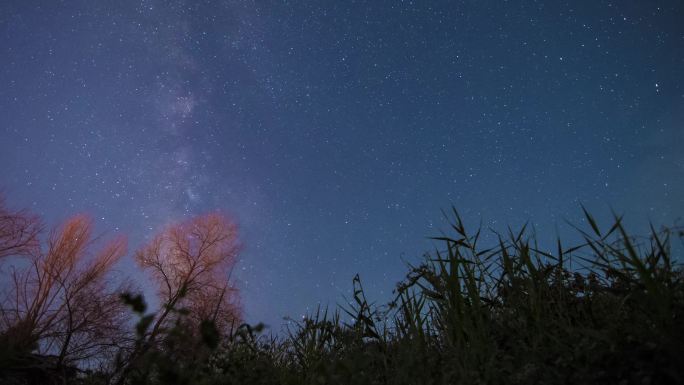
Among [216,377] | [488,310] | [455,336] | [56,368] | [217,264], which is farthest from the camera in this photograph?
[217,264]

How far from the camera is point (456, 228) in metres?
3.78

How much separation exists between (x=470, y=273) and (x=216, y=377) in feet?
7.87

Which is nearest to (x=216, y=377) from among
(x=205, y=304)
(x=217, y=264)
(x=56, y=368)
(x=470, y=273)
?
(x=470, y=273)

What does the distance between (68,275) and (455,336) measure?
48.4 feet

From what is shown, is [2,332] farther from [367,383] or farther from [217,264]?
[367,383]

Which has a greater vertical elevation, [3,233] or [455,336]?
[3,233]

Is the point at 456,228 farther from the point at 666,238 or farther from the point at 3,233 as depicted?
the point at 3,233

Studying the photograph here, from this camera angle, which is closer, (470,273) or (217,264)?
(470,273)

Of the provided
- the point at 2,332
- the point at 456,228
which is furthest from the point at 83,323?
the point at 456,228

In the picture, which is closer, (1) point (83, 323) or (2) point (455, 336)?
(2) point (455, 336)

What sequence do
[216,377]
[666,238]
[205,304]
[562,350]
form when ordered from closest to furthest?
[562,350]
[666,238]
[216,377]
[205,304]

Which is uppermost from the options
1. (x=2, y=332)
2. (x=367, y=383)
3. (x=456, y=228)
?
(x=2, y=332)

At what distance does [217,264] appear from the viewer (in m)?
19.6

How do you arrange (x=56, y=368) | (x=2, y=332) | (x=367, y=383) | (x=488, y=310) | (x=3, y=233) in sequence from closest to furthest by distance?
(x=367, y=383)
(x=488, y=310)
(x=56, y=368)
(x=2, y=332)
(x=3, y=233)
